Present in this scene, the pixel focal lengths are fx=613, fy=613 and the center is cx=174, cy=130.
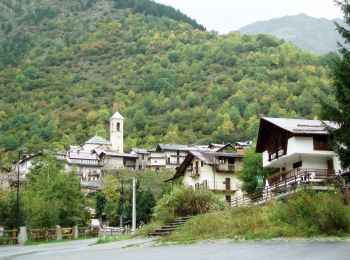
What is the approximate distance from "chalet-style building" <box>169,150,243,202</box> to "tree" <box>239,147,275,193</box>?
40.4 feet

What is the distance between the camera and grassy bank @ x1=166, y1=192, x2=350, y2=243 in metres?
23.4

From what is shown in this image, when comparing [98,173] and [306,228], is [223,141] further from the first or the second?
[306,228]

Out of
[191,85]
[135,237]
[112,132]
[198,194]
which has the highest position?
[191,85]

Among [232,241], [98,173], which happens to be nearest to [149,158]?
[98,173]

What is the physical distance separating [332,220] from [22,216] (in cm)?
3212

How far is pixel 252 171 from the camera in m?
57.7

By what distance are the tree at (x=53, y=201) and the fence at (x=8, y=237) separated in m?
6.01

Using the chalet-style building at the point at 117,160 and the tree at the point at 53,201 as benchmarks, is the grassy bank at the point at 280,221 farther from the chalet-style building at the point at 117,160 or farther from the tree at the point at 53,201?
the chalet-style building at the point at 117,160

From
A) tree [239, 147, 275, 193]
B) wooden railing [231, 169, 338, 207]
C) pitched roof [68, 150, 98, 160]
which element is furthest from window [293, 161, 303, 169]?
pitched roof [68, 150, 98, 160]

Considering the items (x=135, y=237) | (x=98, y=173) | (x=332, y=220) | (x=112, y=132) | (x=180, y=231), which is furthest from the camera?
(x=112, y=132)

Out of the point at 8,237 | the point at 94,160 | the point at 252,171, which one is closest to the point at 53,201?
the point at 8,237

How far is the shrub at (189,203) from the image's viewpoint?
3631 cm

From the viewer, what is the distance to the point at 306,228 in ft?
78.8

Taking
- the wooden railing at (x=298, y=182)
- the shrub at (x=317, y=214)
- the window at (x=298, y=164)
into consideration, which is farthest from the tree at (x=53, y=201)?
the shrub at (x=317, y=214)
